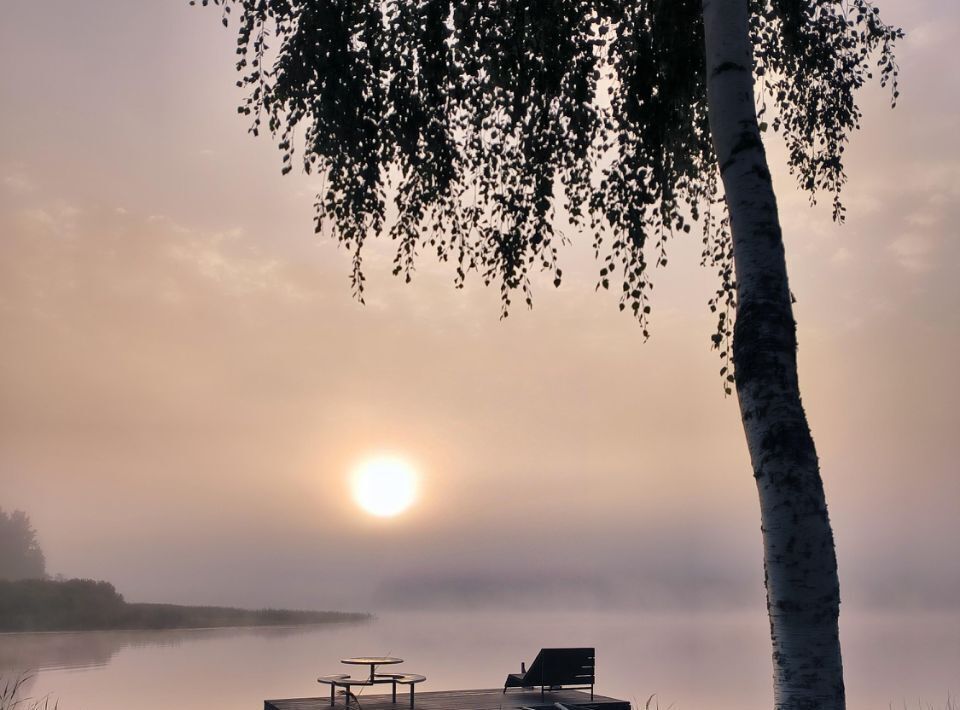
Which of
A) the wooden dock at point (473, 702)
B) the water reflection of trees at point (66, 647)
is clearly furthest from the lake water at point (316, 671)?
the wooden dock at point (473, 702)

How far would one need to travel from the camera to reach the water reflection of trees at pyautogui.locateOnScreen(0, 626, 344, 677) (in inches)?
1288

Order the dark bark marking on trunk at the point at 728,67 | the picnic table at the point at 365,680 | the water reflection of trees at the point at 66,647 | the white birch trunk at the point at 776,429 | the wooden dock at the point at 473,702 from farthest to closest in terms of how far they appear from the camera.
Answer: the water reflection of trees at the point at 66,647 → the wooden dock at the point at 473,702 → the picnic table at the point at 365,680 → the dark bark marking on trunk at the point at 728,67 → the white birch trunk at the point at 776,429

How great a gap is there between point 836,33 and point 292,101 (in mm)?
5201

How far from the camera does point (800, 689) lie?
15.3 feet

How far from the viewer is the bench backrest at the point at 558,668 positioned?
45.8 feet

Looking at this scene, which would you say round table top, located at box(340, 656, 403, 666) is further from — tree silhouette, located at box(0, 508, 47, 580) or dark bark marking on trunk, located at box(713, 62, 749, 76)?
tree silhouette, located at box(0, 508, 47, 580)

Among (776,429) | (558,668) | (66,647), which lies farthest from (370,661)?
(66,647)

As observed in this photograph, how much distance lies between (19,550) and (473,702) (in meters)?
96.4

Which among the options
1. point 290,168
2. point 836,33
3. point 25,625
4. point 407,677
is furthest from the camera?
point 25,625

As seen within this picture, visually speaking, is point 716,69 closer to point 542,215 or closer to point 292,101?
point 542,215

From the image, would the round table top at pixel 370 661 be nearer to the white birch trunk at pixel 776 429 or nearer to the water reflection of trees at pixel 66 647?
the white birch trunk at pixel 776 429

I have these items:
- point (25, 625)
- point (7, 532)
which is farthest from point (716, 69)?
point (7, 532)

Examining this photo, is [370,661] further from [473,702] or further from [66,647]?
[66,647]

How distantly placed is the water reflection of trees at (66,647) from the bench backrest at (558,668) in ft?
63.1
